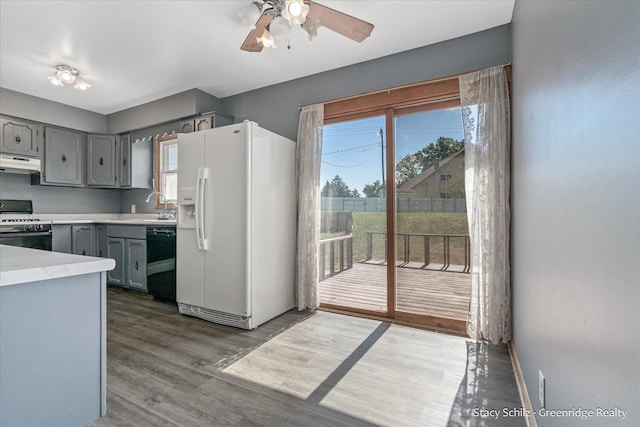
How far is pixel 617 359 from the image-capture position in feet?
2.19

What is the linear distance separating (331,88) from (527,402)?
3.04 meters

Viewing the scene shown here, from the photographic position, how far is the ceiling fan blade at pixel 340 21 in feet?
6.33

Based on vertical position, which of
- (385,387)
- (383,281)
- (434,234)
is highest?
(434,234)

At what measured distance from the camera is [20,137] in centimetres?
387

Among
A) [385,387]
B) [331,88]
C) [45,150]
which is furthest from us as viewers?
[45,150]

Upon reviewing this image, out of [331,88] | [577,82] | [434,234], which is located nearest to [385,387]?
[434,234]

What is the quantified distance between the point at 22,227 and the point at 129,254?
1.21m

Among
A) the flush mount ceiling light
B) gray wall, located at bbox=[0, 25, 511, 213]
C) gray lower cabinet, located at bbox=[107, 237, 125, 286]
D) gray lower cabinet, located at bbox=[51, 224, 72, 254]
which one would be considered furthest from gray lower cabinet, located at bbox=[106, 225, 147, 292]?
the flush mount ceiling light

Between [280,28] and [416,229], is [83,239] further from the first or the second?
[416,229]

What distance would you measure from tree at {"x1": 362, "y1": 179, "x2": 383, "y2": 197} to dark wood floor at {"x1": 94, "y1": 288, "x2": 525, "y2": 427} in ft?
4.16

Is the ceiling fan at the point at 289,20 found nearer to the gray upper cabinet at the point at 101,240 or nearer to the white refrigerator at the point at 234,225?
the white refrigerator at the point at 234,225

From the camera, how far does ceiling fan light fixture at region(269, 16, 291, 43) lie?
6.58 feet

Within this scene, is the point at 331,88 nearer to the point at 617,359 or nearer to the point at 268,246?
the point at 268,246

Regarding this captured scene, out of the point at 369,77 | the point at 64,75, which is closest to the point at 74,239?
the point at 64,75
